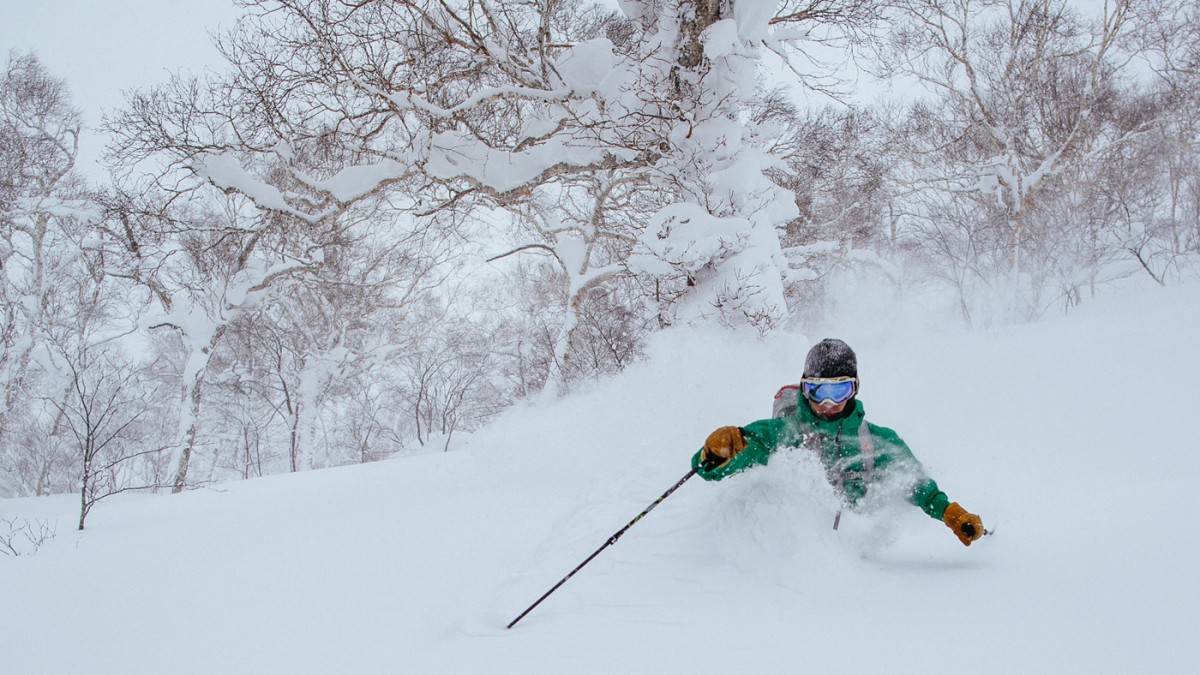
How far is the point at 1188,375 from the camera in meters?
5.24

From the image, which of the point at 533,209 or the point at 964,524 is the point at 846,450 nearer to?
the point at 964,524

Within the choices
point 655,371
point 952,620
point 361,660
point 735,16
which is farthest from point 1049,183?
point 361,660

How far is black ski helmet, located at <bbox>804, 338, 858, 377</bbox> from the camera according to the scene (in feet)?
9.45

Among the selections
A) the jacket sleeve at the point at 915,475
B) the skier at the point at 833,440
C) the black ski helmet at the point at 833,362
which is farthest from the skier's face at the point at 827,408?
the jacket sleeve at the point at 915,475

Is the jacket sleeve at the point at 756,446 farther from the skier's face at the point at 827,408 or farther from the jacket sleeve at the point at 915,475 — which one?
the jacket sleeve at the point at 915,475

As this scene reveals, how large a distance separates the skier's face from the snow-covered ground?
0.99ft

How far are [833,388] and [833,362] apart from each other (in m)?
0.13

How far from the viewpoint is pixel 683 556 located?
3092 millimetres

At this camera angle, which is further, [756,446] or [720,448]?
[756,446]

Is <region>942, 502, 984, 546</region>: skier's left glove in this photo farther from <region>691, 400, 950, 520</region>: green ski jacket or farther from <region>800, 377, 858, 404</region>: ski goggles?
<region>800, 377, 858, 404</region>: ski goggles

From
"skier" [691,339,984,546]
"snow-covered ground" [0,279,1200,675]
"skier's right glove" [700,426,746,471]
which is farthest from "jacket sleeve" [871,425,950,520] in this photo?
"skier's right glove" [700,426,746,471]

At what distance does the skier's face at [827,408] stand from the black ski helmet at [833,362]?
0.14 meters

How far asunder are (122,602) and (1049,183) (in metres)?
19.7

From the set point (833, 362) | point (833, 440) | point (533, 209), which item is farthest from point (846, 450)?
point (533, 209)
